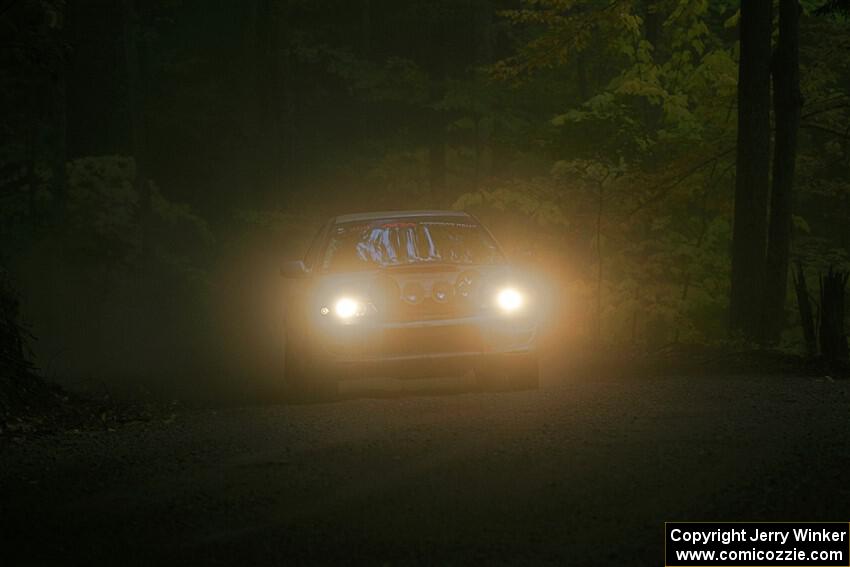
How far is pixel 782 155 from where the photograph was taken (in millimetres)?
18047

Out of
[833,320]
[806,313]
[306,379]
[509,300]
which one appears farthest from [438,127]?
[306,379]

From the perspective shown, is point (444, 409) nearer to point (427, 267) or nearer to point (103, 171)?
point (427, 267)

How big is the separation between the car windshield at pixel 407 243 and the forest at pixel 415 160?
61cm

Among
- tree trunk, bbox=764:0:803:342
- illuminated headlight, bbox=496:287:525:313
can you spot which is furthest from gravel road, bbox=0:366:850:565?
tree trunk, bbox=764:0:803:342

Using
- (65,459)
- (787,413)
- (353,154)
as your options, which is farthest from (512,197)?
(353,154)

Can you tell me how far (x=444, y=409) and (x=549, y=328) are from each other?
1100 centimetres

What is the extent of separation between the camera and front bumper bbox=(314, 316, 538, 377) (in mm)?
11008

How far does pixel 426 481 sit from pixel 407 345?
147 inches

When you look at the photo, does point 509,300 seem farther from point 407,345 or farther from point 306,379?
point 306,379

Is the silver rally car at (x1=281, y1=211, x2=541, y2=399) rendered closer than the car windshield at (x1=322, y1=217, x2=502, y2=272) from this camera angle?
Yes

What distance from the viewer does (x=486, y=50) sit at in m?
32.8

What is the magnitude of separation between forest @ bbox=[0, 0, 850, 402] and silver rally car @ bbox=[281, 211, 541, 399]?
A: 3.09ft

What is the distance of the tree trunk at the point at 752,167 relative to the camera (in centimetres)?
1725

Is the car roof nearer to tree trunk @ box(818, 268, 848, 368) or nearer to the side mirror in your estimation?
the side mirror
